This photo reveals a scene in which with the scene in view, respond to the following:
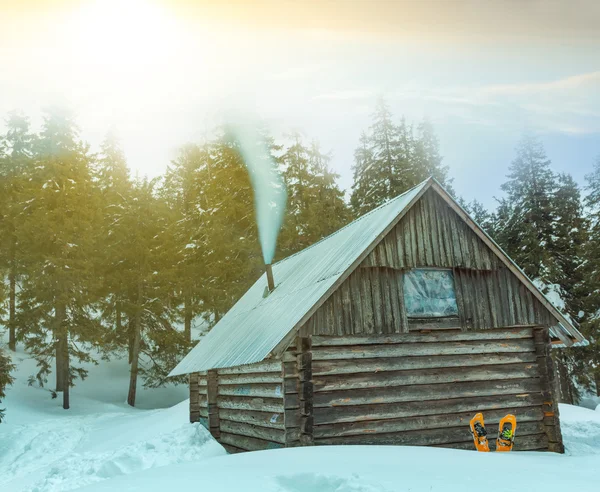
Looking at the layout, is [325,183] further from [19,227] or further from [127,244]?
[19,227]

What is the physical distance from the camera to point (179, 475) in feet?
26.0

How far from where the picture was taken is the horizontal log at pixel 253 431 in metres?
13.2

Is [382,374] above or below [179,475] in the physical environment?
above

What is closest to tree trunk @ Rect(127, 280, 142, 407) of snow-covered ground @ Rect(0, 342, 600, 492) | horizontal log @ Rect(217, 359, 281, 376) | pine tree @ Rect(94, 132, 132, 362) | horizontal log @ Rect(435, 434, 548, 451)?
pine tree @ Rect(94, 132, 132, 362)

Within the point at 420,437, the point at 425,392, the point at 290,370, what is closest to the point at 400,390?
the point at 425,392

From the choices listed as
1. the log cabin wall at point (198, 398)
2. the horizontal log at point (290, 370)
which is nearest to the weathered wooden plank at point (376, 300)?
the horizontal log at point (290, 370)

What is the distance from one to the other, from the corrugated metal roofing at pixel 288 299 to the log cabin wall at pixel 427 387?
115 cm

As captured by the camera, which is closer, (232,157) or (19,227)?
(19,227)

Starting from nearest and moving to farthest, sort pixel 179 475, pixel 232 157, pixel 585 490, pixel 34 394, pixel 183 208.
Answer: pixel 585 490, pixel 179 475, pixel 34 394, pixel 232 157, pixel 183 208

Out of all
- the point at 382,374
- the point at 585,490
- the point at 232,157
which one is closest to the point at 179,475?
the point at 585,490

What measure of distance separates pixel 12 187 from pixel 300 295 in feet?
96.5

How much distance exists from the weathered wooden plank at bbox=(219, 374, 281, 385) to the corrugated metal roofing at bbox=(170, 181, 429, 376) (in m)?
0.77

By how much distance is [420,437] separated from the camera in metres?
13.5

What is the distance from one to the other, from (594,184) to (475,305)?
23544 mm
